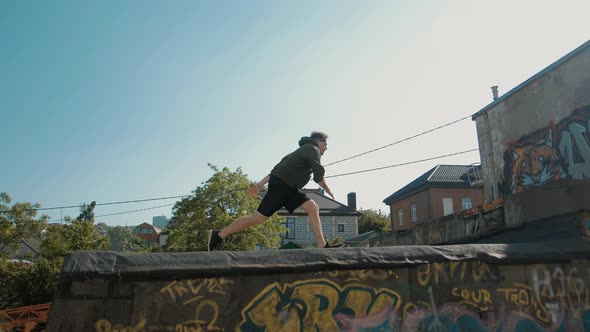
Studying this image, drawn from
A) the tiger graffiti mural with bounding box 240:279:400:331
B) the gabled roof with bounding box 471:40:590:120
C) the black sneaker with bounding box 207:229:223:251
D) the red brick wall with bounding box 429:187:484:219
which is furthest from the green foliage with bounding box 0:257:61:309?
the red brick wall with bounding box 429:187:484:219

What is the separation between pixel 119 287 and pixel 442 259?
2.59 m

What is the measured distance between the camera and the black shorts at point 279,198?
4.31m

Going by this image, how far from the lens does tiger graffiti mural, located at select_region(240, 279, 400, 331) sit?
9.75 ft

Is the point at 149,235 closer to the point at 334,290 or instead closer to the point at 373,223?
the point at 373,223

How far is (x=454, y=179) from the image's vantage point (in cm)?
3562

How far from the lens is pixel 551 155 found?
484 inches

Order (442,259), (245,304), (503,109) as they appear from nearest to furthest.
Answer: (245,304)
(442,259)
(503,109)

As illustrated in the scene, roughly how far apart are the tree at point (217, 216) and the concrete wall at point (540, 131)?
53.8 feet

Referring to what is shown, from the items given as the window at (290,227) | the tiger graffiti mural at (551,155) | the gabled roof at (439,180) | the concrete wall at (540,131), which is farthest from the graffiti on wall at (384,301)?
the window at (290,227)

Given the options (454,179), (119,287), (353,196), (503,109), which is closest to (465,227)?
(503,109)

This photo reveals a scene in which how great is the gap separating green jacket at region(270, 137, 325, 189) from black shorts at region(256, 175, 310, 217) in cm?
6

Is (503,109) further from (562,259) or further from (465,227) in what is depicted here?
(562,259)

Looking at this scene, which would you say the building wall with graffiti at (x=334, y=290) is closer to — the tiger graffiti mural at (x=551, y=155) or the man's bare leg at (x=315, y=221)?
the man's bare leg at (x=315, y=221)

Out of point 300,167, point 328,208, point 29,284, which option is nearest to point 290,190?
point 300,167
